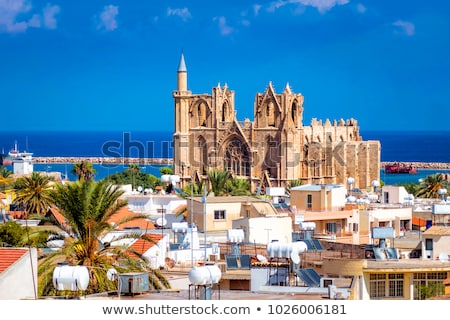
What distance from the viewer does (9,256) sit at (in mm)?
15719

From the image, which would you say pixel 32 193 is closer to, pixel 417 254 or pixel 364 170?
pixel 417 254

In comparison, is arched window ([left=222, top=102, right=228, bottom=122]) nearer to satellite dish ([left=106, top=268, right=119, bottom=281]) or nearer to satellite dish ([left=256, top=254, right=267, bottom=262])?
satellite dish ([left=256, top=254, right=267, bottom=262])

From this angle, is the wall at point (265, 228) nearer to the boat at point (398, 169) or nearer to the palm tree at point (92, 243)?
the palm tree at point (92, 243)

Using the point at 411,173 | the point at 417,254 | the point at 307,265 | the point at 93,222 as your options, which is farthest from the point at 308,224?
the point at 411,173

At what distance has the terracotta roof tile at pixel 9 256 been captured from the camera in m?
15.4

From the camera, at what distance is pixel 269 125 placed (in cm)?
7662

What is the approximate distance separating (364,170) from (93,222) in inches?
2419

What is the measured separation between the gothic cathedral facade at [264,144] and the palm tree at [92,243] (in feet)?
175

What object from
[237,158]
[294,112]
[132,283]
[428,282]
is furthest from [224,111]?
[132,283]

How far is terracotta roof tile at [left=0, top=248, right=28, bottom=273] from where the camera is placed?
1537 cm

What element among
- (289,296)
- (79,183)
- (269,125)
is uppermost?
(269,125)

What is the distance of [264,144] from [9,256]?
6067 centimetres

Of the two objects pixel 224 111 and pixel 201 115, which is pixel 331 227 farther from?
pixel 201 115
